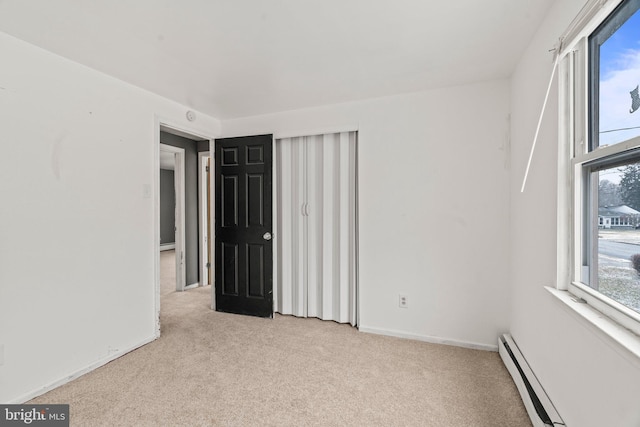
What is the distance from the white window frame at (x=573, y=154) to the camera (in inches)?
51.1

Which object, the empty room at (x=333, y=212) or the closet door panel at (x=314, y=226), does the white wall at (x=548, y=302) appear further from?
the closet door panel at (x=314, y=226)

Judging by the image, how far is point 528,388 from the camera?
5.54ft

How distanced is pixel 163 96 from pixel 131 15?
127 centimetres

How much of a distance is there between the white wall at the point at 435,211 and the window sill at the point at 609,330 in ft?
3.90

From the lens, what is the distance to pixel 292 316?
10.7ft

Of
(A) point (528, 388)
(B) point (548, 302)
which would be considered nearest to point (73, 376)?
(A) point (528, 388)

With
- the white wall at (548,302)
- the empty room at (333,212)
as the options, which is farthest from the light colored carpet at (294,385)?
the white wall at (548,302)

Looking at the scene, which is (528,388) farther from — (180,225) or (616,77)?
(180,225)

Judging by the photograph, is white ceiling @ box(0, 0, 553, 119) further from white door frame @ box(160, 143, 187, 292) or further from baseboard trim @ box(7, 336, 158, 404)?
baseboard trim @ box(7, 336, 158, 404)

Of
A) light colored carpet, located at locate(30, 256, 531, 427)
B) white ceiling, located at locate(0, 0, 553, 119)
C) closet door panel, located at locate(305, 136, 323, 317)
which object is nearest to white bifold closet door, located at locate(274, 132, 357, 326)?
closet door panel, located at locate(305, 136, 323, 317)

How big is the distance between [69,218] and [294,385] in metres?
2.01

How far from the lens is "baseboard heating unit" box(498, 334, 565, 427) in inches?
56.2

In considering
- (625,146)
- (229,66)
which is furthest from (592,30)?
(229,66)

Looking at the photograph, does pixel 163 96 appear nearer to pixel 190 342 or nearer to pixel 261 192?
pixel 261 192
